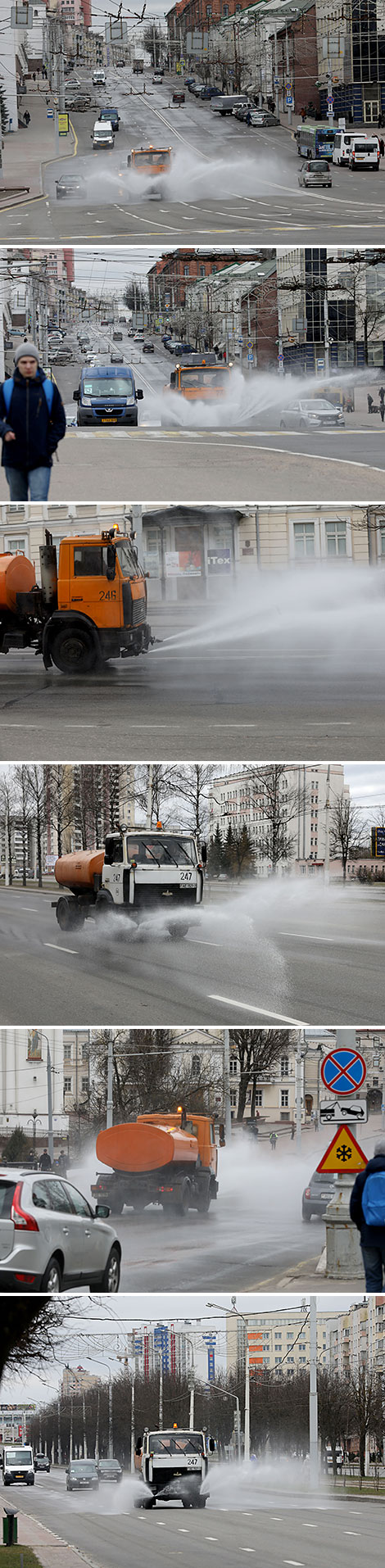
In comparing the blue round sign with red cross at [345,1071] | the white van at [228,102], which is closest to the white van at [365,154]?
the white van at [228,102]

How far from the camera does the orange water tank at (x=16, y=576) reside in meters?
12.5

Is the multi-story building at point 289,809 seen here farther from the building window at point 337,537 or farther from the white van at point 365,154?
the white van at point 365,154

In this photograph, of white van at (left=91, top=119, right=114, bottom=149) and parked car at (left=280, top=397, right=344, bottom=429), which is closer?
parked car at (left=280, top=397, right=344, bottom=429)

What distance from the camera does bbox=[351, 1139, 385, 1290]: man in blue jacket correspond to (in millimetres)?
8805

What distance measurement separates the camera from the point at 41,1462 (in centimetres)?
2697

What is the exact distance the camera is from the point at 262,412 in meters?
13.9

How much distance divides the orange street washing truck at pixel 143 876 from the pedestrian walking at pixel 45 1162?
176 cm

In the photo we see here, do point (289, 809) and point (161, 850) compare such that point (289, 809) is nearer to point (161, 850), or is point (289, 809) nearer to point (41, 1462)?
Result: point (161, 850)

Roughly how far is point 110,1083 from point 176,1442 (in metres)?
6.83

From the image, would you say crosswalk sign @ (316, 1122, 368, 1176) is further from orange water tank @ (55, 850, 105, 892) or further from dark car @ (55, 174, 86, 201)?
dark car @ (55, 174, 86, 201)

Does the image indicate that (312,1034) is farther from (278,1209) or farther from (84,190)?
(84,190)

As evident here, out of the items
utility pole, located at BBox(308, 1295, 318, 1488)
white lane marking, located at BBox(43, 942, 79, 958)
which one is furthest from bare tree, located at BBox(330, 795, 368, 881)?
utility pole, located at BBox(308, 1295, 318, 1488)

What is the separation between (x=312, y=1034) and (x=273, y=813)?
1674 mm

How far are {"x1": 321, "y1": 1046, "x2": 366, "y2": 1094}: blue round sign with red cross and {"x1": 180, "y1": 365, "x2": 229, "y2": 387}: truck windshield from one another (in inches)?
243
